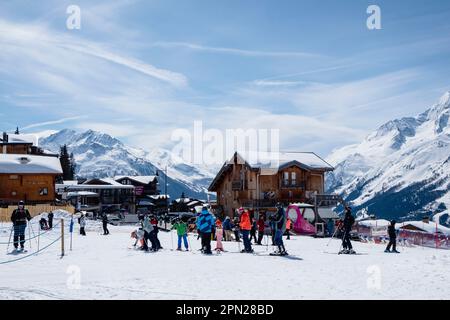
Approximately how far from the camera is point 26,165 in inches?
2243

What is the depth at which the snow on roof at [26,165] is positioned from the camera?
56.0 m

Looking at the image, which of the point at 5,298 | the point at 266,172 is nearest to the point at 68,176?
the point at 266,172

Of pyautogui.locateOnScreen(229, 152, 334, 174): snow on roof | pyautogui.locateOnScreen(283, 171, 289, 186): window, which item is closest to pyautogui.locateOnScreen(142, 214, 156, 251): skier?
pyautogui.locateOnScreen(229, 152, 334, 174): snow on roof

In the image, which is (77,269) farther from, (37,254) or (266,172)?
(266,172)

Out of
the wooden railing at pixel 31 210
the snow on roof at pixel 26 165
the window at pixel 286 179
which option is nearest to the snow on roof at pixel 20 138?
the snow on roof at pixel 26 165

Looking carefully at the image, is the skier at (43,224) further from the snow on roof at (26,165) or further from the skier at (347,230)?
the snow on roof at (26,165)

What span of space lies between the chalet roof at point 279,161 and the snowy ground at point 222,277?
113ft

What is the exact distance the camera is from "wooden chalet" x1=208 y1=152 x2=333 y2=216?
5347 cm

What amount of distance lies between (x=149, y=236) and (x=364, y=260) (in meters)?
8.50

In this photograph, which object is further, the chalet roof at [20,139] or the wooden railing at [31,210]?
the chalet roof at [20,139]

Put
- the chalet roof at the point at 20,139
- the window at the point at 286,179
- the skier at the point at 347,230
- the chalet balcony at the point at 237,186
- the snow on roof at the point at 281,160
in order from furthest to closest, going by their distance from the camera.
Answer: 1. the chalet roof at the point at 20,139
2. the chalet balcony at the point at 237,186
3. the window at the point at 286,179
4. the snow on roof at the point at 281,160
5. the skier at the point at 347,230

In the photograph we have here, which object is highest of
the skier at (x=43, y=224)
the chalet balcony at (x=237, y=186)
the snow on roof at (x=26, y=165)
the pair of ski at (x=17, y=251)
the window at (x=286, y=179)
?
the snow on roof at (x=26, y=165)

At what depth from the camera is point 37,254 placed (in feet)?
62.0
